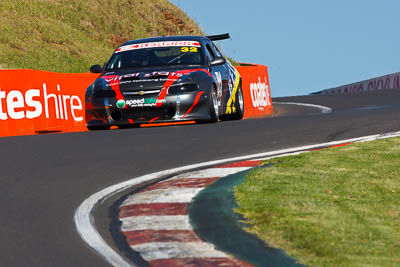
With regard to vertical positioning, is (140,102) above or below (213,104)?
above

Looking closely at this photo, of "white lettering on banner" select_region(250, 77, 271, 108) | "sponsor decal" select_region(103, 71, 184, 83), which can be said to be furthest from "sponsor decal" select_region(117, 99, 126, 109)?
"white lettering on banner" select_region(250, 77, 271, 108)

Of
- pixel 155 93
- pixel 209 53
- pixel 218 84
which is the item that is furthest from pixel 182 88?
pixel 209 53

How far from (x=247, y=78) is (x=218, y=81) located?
6980 millimetres

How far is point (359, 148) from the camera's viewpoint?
9445mm

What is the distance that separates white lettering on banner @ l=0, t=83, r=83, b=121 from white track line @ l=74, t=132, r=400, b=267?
19.5 ft

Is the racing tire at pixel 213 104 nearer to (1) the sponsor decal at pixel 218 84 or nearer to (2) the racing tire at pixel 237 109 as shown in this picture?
(1) the sponsor decal at pixel 218 84

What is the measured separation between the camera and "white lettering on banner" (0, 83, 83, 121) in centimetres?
1418

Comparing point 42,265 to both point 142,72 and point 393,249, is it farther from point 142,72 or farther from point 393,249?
point 142,72

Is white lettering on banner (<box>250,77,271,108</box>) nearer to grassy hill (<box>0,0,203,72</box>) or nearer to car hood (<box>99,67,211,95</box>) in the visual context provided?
car hood (<box>99,67,211,95</box>)

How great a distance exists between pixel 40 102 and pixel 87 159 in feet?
18.7

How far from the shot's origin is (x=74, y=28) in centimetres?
4422

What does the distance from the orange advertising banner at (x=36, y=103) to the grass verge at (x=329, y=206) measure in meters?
6.71

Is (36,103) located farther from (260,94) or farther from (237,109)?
(260,94)

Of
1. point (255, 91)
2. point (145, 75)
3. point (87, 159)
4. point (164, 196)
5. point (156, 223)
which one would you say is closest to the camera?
point (156, 223)
